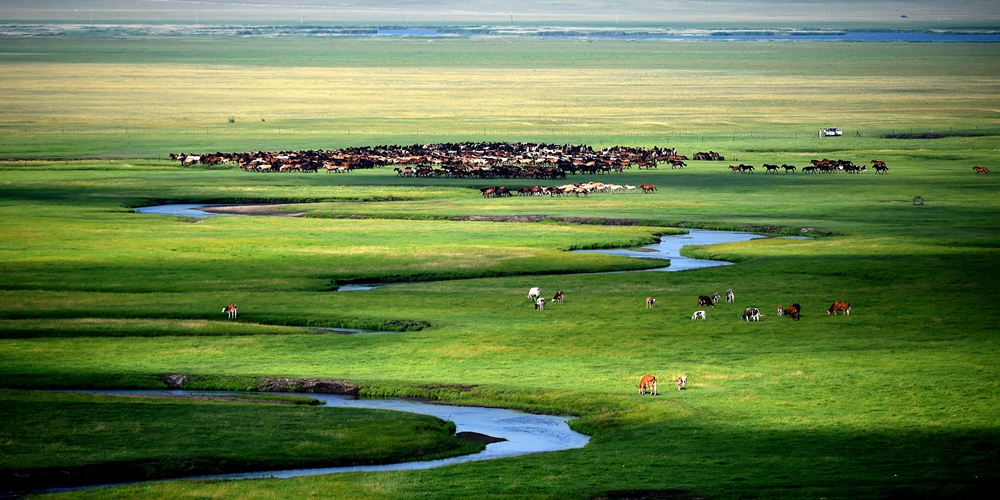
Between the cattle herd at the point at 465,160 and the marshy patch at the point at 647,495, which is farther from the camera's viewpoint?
the cattle herd at the point at 465,160

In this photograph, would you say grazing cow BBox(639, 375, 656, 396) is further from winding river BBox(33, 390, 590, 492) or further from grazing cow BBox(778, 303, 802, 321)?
grazing cow BBox(778, 303, 802, 321)

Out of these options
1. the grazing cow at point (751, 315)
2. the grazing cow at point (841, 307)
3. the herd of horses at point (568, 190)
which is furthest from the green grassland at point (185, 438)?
the herd of horses at point (568, 190)

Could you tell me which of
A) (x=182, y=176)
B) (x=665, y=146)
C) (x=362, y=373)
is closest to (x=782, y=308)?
(x=362, y=373)

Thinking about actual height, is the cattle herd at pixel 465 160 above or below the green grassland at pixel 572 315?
above

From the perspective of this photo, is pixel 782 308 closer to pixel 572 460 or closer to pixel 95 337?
pixel 572 460

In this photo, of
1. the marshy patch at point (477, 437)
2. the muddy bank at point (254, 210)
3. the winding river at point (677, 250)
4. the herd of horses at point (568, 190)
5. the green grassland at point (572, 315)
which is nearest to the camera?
the green grassland at point (572, 315)

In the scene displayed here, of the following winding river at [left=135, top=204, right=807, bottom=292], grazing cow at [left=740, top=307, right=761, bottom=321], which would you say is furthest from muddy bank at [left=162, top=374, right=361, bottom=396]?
winding river at [left=135, top=204, right=807, bottom=292]

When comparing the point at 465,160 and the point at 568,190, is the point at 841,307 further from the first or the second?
the point at 465,160

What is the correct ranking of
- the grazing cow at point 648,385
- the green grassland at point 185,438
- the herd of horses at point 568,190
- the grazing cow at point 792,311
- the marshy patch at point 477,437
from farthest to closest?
the herd of horses at point 568,190 < the grazing cow at point 792,311 < the grazing cow at point 648,385 < the marshy patch at point 477,437 < the green grassland at point 185,438

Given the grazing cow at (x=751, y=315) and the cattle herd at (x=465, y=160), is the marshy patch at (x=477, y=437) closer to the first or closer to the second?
the grazing cow at (x=751, y=315)
